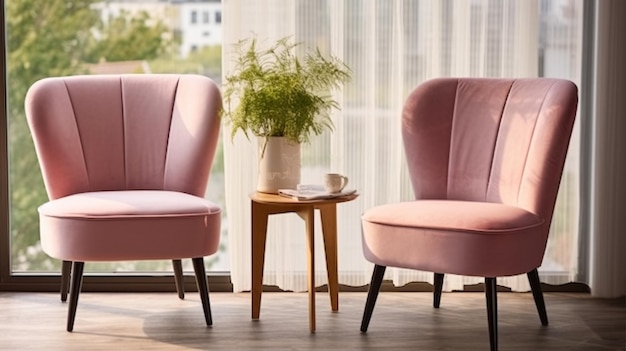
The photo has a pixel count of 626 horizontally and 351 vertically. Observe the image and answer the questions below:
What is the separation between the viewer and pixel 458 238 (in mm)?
3117

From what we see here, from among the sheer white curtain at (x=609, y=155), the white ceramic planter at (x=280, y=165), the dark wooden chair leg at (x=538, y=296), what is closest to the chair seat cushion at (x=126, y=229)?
the white ceramic planter at (x=280, y=165)

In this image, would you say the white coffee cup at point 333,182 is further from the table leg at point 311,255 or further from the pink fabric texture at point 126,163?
the pink fabric texture at point 126,163

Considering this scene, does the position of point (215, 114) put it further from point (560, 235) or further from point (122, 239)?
point (560, 235)

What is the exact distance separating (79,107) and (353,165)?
42.7 inches

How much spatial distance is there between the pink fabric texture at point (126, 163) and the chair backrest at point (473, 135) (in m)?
0.75

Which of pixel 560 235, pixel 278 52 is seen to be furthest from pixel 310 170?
pixel 560 235

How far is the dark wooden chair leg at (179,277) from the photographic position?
3830mm

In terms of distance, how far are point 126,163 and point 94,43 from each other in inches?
22.5

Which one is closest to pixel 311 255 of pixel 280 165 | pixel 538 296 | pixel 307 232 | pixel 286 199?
pixel 307 232

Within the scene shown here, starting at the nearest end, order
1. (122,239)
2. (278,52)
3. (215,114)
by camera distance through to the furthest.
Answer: (122,239), (215,114), (278,52)

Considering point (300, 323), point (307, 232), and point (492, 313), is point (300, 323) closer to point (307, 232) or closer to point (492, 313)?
point (307, 232)

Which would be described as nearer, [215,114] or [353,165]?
[215,114]

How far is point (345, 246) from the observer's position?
4004 mm

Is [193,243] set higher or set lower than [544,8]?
lower
